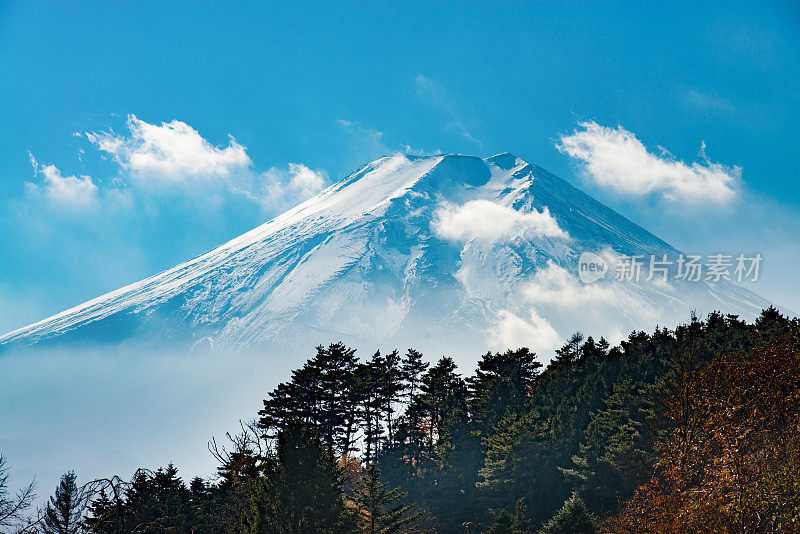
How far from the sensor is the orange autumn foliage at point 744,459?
9.45 metres

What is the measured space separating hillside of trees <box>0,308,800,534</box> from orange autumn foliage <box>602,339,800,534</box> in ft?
0.18

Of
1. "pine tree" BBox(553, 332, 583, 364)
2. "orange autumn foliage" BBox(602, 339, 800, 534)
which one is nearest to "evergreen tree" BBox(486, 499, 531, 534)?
"orange autumn foliage" BBox(602, 339, 800, 534)

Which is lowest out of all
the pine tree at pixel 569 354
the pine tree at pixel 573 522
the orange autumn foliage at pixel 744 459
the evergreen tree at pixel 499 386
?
the pine tree at pixel 573 522

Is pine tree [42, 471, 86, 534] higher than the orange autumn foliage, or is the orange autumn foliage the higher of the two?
pine tree [42, 471, 86, 534]

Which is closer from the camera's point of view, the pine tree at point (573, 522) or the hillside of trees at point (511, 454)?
the hillside of trees at point (511, 454)

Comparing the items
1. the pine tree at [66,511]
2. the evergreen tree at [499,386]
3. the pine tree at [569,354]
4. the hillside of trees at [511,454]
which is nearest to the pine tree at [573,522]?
the hillside of trees at [511,454]

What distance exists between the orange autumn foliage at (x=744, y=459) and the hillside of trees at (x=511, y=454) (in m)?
0.05

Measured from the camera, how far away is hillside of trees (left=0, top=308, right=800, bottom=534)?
1057 centimetres

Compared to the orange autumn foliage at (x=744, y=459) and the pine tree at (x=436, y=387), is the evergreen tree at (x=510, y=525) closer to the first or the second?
the orange autumn foliage at (x=744, y=459)

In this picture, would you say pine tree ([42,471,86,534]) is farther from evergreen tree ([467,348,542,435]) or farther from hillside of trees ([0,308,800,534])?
evergreen tree ([467,348,542,435])

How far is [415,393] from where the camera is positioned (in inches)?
1881

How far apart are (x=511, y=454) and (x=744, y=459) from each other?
2452cm

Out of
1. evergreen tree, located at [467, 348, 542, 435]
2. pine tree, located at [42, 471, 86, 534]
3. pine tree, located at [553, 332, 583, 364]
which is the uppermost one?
pine tree, located at [553, 332, 583, 364]

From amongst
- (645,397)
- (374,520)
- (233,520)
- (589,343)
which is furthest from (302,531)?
(589,343)
